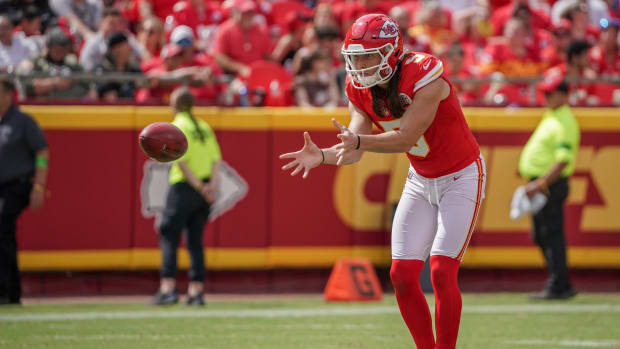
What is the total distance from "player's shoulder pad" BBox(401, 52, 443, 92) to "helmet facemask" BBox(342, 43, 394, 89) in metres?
0.11

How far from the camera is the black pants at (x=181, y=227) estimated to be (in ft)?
29.0

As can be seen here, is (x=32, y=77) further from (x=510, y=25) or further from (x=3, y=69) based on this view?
(x=510, y=25)

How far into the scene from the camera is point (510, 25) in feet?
40.5

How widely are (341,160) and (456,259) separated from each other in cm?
96

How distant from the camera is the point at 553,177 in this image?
930cm

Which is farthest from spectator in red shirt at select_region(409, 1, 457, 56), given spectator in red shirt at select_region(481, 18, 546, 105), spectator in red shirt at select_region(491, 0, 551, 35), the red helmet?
the red helmet

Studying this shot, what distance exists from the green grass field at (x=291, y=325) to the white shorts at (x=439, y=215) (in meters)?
1.54

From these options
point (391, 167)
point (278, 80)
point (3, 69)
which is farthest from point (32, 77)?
point (391, 167)

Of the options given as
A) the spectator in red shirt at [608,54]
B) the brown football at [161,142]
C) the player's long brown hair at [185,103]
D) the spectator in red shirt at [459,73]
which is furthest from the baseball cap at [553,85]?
the brown football at [161,142]

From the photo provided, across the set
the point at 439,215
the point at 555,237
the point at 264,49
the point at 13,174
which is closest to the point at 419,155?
the point at 439,215

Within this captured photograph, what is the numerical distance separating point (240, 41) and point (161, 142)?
586 cm

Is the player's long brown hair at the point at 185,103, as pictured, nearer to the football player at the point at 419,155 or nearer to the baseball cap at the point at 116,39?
the baseball cap at the point at 116,39

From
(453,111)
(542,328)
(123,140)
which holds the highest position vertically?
(453,111)

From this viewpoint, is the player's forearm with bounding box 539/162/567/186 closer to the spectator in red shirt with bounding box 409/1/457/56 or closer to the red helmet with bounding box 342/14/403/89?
the spectator in red shirt with bounding box 409/1/457/56
